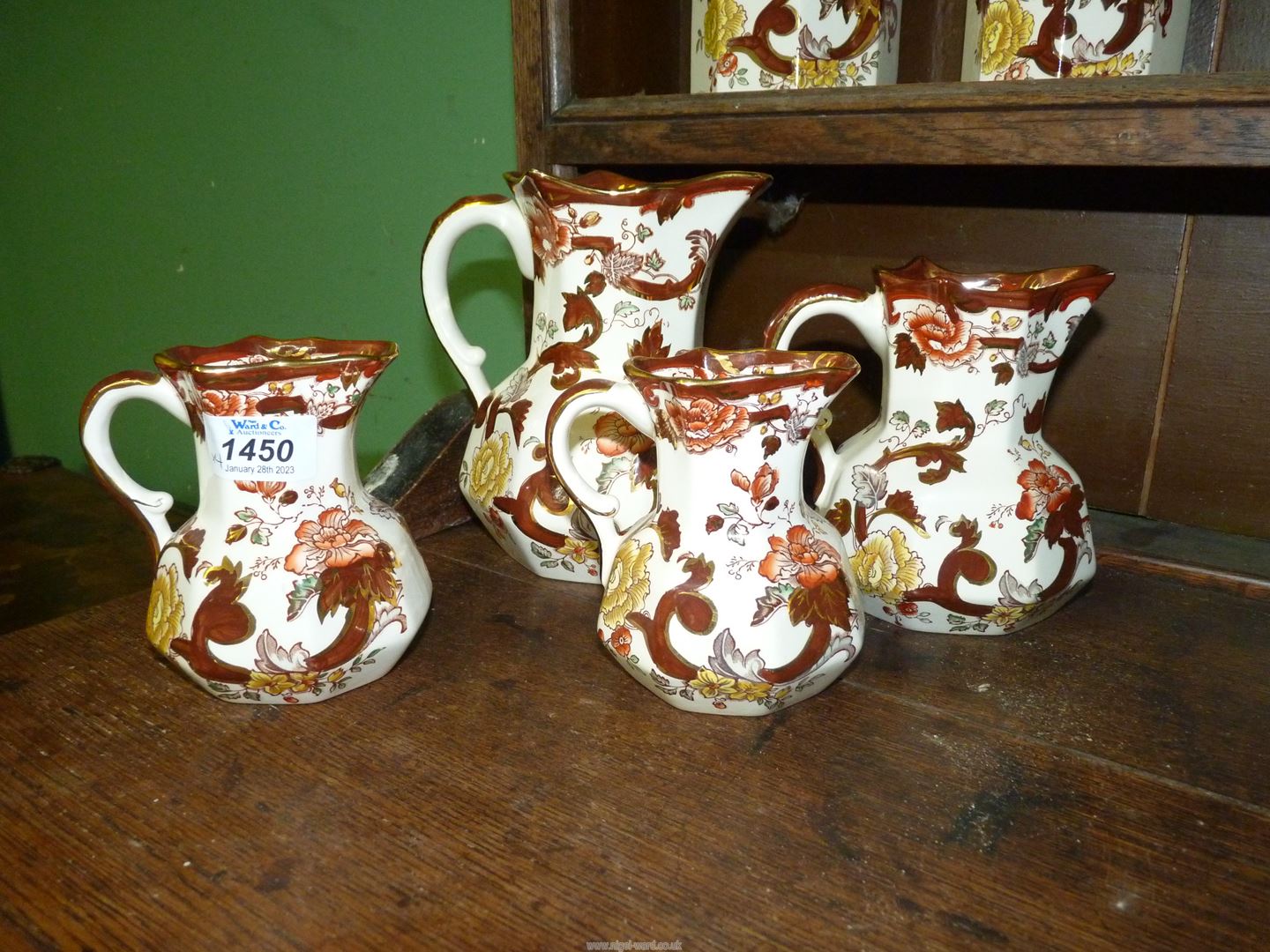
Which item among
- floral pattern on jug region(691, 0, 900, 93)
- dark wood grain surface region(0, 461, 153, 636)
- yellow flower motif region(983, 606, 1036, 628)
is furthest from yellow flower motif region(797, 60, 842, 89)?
dark wood grain surface region(0, 461, 153, 636)

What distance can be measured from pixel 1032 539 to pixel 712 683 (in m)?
0.23

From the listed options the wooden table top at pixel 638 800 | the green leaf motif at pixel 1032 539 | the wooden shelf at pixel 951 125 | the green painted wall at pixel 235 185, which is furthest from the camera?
the green painted wall at pixel 235 185

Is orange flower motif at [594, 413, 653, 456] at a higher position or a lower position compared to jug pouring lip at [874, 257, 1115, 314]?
lower

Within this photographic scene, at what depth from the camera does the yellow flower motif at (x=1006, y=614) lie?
0.64 meters

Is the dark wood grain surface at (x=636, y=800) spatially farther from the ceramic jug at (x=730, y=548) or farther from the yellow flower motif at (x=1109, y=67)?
the yellow flower motif at (x=1109, y=67)

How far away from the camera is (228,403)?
0.55 metres

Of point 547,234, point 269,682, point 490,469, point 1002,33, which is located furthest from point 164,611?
point 1002,33

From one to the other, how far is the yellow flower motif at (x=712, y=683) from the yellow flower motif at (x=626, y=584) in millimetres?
51

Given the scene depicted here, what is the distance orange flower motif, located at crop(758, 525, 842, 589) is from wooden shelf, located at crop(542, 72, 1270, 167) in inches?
9.1

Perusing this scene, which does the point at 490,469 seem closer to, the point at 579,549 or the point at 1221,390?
the point at 579,549

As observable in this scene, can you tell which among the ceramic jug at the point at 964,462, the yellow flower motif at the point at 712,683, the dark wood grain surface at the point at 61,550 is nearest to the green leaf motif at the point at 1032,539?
the ceramic jug at the point at 964,462

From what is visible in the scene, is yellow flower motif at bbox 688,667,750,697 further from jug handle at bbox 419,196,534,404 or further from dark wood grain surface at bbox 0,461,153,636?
dark wood grain surface at bbox 0,461,153,636

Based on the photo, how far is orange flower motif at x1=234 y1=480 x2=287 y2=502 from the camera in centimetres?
57

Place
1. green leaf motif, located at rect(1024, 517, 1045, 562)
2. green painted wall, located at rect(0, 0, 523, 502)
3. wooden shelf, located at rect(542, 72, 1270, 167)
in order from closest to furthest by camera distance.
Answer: wooden shelf, located at rect(542, 72, 1270, 167) < green leaf motif, located at rect(1024, 517, 1045, 562) < green painted wall, located at rect(0, 0, 523, 502)
